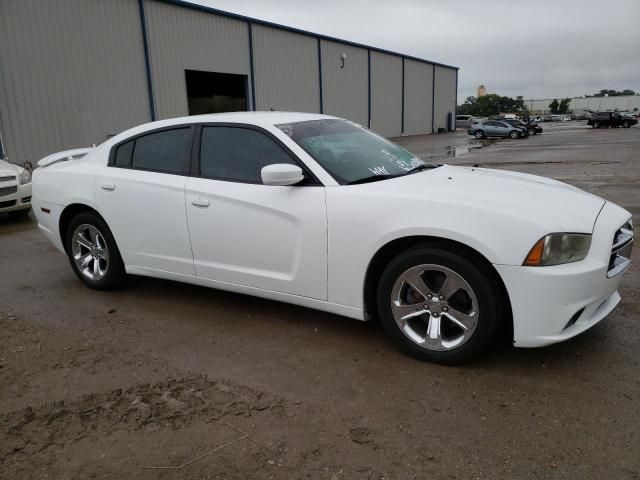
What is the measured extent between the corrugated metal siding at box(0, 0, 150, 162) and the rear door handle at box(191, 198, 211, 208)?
44.1 feet

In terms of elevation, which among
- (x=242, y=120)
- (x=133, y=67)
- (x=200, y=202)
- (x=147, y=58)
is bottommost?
(x=200, y=202)

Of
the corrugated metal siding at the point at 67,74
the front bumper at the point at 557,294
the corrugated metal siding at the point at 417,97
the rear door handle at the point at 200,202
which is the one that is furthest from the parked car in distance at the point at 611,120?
the rear door handle at the point at 200,202

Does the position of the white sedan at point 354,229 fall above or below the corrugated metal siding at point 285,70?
below

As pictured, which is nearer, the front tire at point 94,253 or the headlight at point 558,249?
the headlight at point 558,249

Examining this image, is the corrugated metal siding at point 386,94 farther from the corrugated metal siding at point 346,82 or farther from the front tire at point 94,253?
the front tire at point 94,253

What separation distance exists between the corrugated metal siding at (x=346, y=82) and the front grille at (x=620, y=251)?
2605cm

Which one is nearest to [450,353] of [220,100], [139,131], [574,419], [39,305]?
[574,419]

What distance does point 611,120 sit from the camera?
1761 inches

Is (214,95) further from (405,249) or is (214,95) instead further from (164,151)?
(405,249)

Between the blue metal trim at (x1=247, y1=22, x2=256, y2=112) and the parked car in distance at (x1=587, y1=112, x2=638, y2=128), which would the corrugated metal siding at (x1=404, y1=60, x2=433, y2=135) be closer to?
the parked car in distance at (x1=587, y1=112, x2=638, y2=128)

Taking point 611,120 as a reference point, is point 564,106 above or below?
above

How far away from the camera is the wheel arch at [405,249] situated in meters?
2.96

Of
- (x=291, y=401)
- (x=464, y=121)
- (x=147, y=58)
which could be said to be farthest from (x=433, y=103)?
(x=291, y=401)

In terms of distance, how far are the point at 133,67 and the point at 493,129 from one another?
88.7 ft
